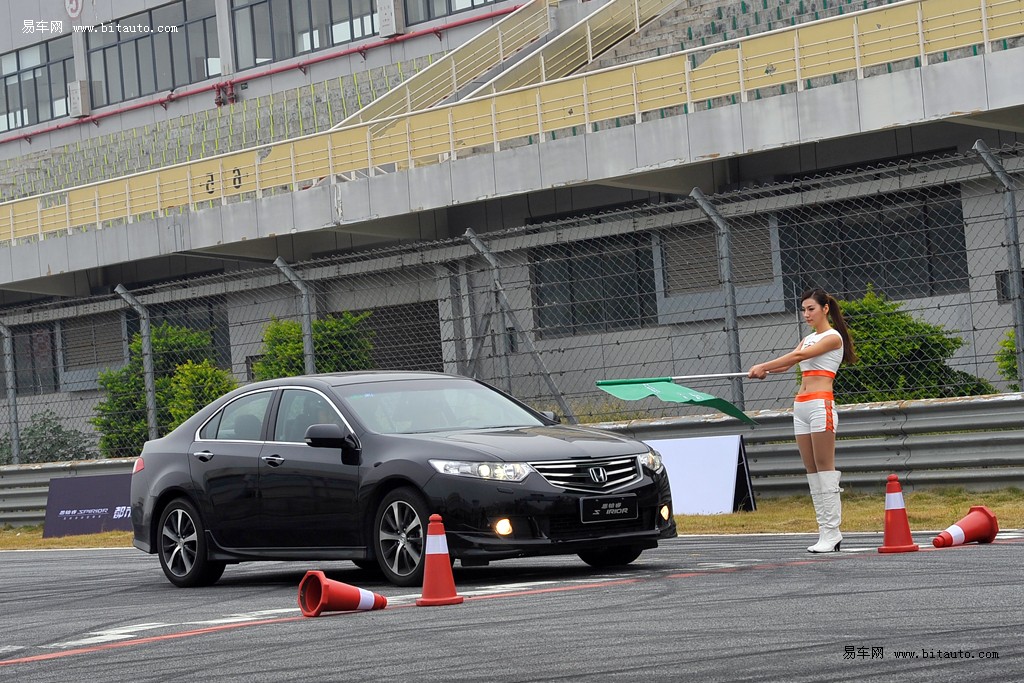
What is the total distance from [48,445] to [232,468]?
12540 millimetres

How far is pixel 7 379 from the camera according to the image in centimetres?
2155

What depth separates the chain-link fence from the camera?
16016mm

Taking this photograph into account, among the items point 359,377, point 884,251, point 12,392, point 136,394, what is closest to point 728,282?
point 884,251

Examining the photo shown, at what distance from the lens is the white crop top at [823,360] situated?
36.3 ft

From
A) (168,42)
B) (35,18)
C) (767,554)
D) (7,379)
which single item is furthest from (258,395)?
(35,18)

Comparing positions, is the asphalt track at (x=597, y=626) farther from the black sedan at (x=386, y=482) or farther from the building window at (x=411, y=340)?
the building window at (x=411, y=340)

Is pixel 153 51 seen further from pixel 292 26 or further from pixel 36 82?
pixel 292 26

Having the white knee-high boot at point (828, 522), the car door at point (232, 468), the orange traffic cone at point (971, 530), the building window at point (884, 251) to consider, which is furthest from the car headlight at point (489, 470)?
the building window at point (884, 251)

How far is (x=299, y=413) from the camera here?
445 inches

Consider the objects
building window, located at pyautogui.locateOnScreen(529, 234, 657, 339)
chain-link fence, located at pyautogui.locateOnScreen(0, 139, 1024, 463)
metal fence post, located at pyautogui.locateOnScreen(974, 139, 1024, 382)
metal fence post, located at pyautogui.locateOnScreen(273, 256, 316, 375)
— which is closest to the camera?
metal fence post, located at pyautogui.locateOnScreen(974, 139, 1024, 382)

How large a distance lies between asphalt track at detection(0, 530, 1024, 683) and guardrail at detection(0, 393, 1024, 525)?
2.79 metres

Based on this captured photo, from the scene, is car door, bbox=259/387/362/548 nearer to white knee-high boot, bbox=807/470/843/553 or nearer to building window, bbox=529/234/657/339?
white knee-high boot, bbox=807/470/843/553

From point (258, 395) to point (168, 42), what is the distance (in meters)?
38.1

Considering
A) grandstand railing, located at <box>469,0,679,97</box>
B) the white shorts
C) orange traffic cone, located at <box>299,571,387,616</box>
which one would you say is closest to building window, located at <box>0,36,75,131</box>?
grandstand railing, located at <box>469,0,679,97</box>
